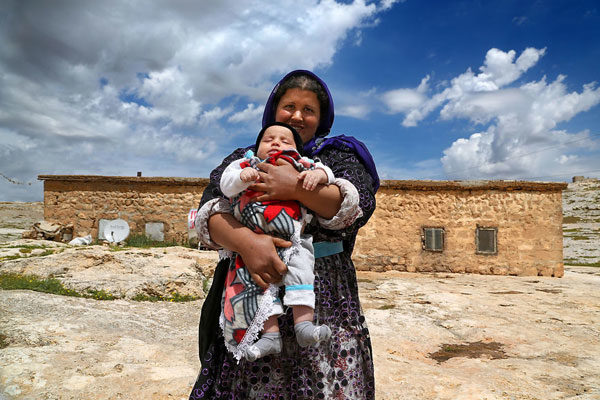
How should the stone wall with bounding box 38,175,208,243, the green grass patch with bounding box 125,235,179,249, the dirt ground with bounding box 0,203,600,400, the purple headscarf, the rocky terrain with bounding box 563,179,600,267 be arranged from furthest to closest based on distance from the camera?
the rocky terrain with bounding box 563,179,600,267, the stone wall with bounding box 38,175,208,243, the green grass patch with bounding box 125,235,179,249, the dirt ground with bounding box 0,203,600,400, the purple headscarf

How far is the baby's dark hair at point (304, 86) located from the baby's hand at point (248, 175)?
1.70ft

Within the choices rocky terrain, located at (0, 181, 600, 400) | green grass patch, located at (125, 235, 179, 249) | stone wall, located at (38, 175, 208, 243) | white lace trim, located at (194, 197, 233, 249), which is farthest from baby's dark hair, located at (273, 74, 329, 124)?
green grass patch, located at (125, 235, 179, 249)

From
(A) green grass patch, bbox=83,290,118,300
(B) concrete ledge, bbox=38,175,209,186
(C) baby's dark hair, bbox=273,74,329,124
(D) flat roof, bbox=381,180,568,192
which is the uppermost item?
(B) concrete ledge, bbox=38,175,209,186

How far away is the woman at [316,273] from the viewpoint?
1.37 meters

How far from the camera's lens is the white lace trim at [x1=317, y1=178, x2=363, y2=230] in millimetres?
1368

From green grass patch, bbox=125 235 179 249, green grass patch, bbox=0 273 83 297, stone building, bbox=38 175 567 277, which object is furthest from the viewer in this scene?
green grass patch, bbox=125 235 179 249

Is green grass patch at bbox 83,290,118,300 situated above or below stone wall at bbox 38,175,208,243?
below

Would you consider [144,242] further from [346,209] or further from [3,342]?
[346,209]

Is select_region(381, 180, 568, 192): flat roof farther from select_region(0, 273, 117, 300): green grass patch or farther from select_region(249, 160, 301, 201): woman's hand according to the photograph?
select_region(249, 160, 301, 201): woman's hand

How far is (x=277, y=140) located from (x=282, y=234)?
40 centimetres

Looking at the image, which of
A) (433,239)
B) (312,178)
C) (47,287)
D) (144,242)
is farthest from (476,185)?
(312,178)

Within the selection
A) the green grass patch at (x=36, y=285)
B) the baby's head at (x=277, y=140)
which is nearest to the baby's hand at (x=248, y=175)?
the baby's head at (x=277, y=140)

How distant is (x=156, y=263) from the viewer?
669cm

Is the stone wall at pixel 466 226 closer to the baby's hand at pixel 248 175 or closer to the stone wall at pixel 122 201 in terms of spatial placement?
the stone wall at pixel 122 201
